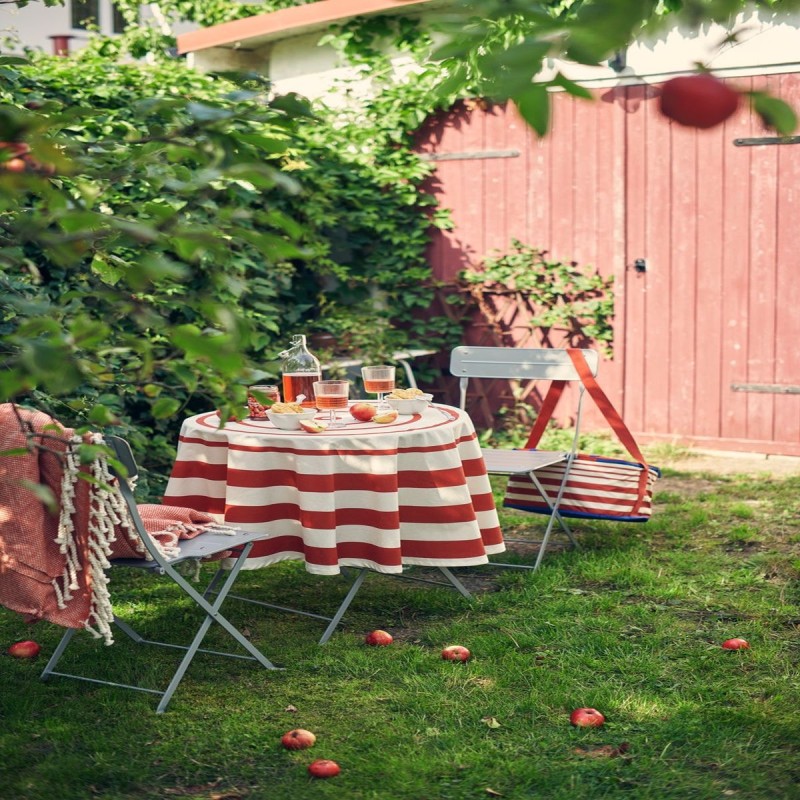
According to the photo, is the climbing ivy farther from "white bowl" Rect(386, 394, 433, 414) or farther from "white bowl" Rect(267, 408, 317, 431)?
"white bowl" Rect(267, 408, 317, 431)

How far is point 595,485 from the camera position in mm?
5074

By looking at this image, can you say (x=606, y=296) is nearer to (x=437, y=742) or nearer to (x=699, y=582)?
(x=699, y=582)

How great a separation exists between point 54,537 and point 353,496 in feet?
3.65

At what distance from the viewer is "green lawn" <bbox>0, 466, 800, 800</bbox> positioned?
2988 millimetres

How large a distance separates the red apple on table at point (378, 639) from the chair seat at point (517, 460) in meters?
1.02

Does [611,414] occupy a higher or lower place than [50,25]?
lower

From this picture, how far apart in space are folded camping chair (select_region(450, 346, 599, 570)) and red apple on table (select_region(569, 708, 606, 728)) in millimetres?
1634

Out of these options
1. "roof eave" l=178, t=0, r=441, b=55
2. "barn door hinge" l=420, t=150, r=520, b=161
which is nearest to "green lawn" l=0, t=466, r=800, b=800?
"barn door hinge" l=420, t=150, r=520, b=161

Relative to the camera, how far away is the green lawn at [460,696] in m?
2.99

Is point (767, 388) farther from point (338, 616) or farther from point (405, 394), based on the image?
point (338, 616)

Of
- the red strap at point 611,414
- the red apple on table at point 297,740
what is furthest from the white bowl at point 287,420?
the red strap at point 611,414

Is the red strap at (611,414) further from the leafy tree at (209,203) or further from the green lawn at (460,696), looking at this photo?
the leafy tree at (209,203)

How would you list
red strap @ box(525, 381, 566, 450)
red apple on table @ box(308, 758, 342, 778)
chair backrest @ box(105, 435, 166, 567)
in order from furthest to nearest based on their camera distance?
red strap @ box(525, 381, 566, 450) < chair backrest @ box(105, 435, 166, 567) < red apple on table @ box(308, 758, 342, 778)

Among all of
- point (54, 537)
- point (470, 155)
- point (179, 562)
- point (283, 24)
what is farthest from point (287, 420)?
point (283, 24)
